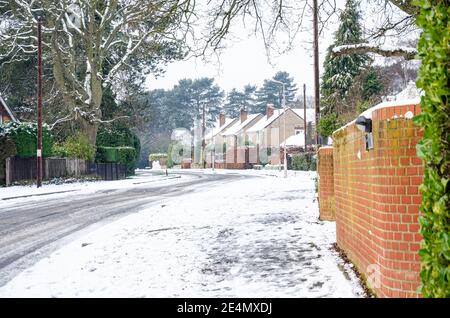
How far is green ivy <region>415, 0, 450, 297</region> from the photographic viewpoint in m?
2.79

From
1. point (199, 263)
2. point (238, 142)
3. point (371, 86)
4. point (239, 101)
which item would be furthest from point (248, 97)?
point (199, 263)

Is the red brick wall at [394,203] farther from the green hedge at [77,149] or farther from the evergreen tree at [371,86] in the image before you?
the evergreen tree at [371,86]

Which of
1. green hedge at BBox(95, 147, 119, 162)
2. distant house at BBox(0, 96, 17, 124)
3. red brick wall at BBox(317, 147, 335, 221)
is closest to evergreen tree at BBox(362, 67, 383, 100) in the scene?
green hedge at BBox(95, 147, 119, 162)

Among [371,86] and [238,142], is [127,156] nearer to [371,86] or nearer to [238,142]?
[371,86]

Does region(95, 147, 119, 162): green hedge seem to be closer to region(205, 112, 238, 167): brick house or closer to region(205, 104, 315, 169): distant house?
region(205, 104, 315, 169): distant house

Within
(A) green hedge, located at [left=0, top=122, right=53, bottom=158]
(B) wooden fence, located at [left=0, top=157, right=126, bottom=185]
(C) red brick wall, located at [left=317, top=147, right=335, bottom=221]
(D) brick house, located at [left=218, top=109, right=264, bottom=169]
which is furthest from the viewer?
(D) brick house, located at [left=218, top=109, right=264, bottom=169]

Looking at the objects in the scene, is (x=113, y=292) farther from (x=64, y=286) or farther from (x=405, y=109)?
(x=405, y=109)

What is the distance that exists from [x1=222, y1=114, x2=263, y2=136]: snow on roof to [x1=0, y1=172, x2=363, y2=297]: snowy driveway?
7008cm

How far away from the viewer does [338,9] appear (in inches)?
379

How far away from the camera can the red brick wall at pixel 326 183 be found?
9.06m

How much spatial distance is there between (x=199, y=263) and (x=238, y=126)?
77.1 metres

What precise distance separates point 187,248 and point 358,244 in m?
2.88
